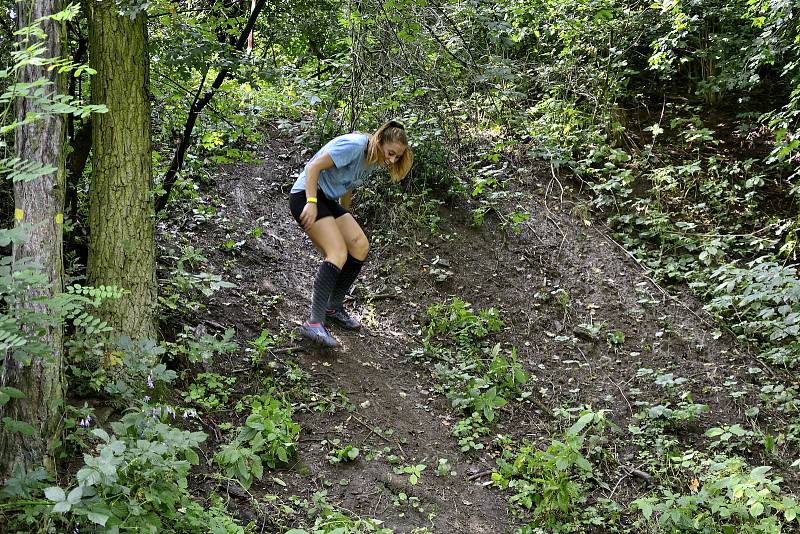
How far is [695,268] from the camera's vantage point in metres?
6.52

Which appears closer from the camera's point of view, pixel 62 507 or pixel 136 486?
pixel 62 507

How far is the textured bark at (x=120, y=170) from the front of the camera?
3.88 m

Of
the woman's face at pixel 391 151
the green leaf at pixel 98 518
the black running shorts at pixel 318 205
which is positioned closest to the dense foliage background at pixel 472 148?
the green leaf at pixel 98 518

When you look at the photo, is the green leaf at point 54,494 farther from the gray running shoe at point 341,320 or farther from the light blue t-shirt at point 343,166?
the gray running shoe at point 341,320

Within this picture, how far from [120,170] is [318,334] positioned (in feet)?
5.94

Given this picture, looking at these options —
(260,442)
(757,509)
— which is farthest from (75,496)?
(757,509)

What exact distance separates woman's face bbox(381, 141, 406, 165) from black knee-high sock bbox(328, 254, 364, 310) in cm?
81

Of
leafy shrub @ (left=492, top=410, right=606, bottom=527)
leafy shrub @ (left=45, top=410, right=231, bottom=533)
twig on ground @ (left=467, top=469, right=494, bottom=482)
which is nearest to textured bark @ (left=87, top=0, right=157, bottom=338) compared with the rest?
leafy shrub @ (left=45, top=410, right=231, bottom=533)

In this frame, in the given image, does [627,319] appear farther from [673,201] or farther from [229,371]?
[229,371]

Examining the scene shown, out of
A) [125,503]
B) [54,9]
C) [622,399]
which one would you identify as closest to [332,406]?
[125,503]

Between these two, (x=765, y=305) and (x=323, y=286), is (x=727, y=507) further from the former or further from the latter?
(x=323, y=286)

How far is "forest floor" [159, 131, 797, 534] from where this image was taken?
3.95 meters

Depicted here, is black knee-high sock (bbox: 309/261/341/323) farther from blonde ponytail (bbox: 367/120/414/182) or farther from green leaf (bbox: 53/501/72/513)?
green leaf (bbox: 53/501/72/513)

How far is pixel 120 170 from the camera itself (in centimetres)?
396
